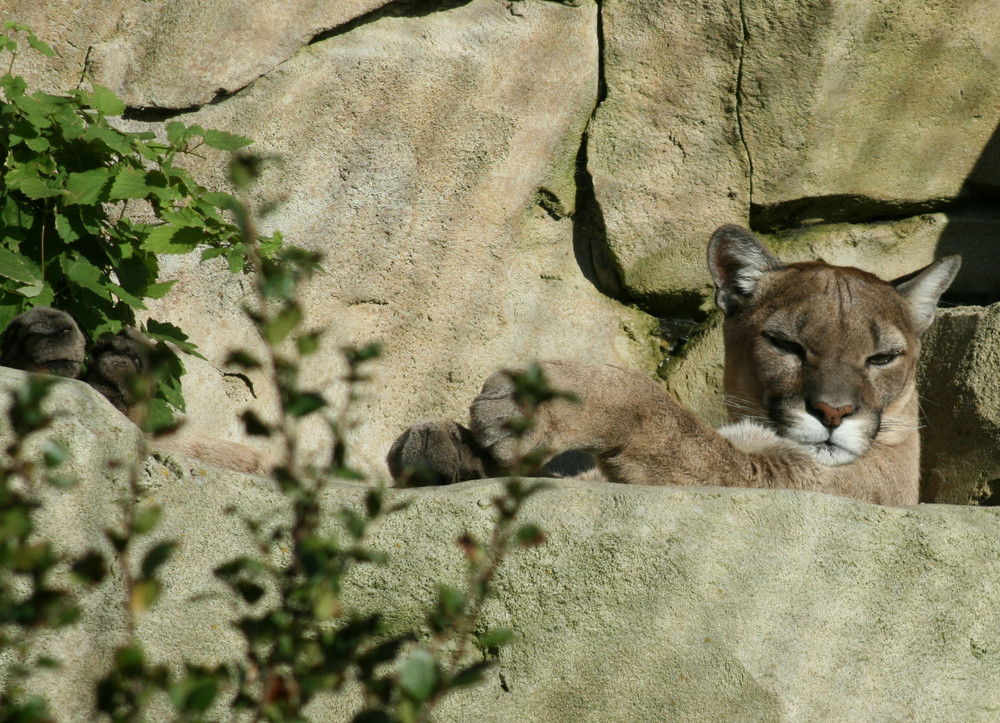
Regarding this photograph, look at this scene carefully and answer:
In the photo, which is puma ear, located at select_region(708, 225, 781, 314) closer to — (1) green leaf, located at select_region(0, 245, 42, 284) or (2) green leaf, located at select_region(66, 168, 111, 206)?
(2) green leaf, located at select_region(66, 168, 111, 206)

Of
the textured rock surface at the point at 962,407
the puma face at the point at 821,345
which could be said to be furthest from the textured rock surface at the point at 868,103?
the puma face at the point at 821,345

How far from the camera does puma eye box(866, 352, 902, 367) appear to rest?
4.38 meters

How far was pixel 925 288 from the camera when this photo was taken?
4.69 meters

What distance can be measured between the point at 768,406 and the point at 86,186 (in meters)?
2.81

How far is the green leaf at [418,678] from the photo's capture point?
3.83 feet

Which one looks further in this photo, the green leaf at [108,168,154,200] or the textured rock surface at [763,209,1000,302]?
the textured rock surface at [763,209,1000,302]

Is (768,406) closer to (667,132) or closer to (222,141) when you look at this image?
(667,132)

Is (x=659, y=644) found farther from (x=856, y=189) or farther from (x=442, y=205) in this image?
(x=856, y=189)

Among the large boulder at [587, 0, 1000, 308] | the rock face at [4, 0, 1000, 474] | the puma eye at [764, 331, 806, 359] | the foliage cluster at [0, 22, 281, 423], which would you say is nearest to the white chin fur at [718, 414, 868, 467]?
the puma eye at [764, 331, 806, 359]

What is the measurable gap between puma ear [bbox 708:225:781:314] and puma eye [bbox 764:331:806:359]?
387 millimetres

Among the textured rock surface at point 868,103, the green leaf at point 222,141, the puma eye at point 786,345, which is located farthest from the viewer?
the textured rock surface at point 868,103

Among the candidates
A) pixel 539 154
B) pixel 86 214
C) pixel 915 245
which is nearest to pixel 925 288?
pixel 915 245

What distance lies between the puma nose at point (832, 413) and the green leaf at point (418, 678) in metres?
3.17

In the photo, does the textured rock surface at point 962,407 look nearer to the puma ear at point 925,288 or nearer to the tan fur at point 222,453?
the puma ear at point 925,288
